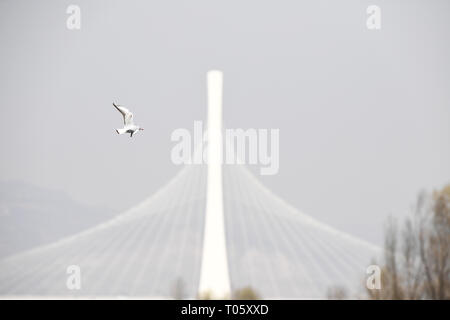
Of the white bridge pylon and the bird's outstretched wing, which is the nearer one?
the bird's outstretched wing

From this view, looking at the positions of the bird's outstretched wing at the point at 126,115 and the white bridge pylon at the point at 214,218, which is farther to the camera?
the white bridge pylon at the point at 214,218

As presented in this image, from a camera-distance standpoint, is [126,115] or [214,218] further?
[214,218]
